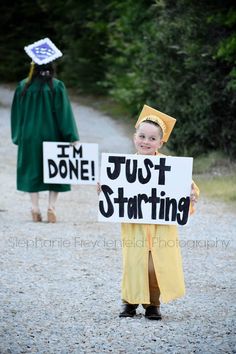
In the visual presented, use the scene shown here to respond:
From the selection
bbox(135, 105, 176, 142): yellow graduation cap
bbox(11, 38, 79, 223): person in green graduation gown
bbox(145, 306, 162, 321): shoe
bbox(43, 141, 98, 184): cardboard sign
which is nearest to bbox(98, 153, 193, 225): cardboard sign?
bbox(135, 105, 176, 142): yellow graduation cap

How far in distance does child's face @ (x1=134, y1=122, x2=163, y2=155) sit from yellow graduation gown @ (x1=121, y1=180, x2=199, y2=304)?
0.53m

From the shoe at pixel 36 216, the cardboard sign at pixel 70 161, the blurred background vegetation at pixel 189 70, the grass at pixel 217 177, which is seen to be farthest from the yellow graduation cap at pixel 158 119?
the blurred background vegetation at pixel 189 70

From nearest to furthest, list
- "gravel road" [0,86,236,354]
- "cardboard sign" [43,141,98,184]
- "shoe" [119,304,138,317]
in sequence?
"gravel road" [0,86,236,354] → "shoe" [119,304,138,317] → "cardboard sign" [43,141,98,184]

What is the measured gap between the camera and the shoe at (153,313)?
23.9 feet

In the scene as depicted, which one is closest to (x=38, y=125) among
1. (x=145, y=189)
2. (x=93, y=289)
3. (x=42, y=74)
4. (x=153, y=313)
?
(x=42, y=74)

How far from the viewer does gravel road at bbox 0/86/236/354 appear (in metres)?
6.64

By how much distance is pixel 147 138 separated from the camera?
728 centimetres

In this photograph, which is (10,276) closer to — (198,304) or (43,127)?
(198,304)

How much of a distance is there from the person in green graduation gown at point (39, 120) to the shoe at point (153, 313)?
17.2 ft

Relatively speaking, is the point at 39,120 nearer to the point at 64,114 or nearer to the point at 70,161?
the point at 64,114

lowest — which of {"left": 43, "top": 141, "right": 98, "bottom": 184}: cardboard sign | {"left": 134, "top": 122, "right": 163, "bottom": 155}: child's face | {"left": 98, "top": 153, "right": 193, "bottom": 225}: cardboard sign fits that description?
{"left": 43, "top": 141, "right": 98, "bottom": 184}: cardboard sign

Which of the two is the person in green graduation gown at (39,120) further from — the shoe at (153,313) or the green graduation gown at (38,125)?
the shoe at (153,313)

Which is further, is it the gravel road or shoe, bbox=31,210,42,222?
shoe, bbox=31,210,42,222

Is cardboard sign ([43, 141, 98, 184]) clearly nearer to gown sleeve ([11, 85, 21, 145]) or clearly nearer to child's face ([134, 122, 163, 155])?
gown sleeve ([11, 85, 21, 145])
